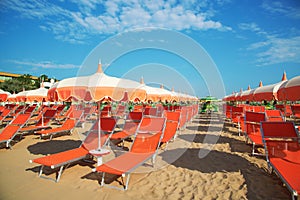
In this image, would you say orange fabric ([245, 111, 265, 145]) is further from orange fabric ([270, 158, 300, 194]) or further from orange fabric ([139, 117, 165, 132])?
orange fabric ([139, 117, 165, 132])

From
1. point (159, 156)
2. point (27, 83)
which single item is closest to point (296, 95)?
point (159, 156)

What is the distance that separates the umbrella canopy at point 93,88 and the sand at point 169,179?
1.43 meters

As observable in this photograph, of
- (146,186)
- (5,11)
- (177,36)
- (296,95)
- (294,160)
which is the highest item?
(177,36)

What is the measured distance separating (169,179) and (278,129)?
2449mm

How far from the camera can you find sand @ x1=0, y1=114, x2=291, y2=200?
265 centimetres

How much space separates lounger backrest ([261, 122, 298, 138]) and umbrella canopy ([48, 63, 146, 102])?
9.54 ft

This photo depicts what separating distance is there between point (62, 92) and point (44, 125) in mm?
4327

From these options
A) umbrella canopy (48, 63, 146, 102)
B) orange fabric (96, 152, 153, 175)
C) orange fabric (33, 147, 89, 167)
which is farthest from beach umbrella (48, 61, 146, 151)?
orange fabric (96, 152, 153, 175)

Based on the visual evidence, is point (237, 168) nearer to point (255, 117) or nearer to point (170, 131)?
point (170, 131)

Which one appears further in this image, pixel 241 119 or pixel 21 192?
pixel 241 119

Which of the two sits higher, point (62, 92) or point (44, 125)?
point (62, 92)

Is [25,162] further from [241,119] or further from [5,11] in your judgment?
[241,119]

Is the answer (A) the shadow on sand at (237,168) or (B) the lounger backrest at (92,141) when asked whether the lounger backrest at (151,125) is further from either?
(B) the lounger backrest at (92,141)

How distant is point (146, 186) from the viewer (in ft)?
9.57
